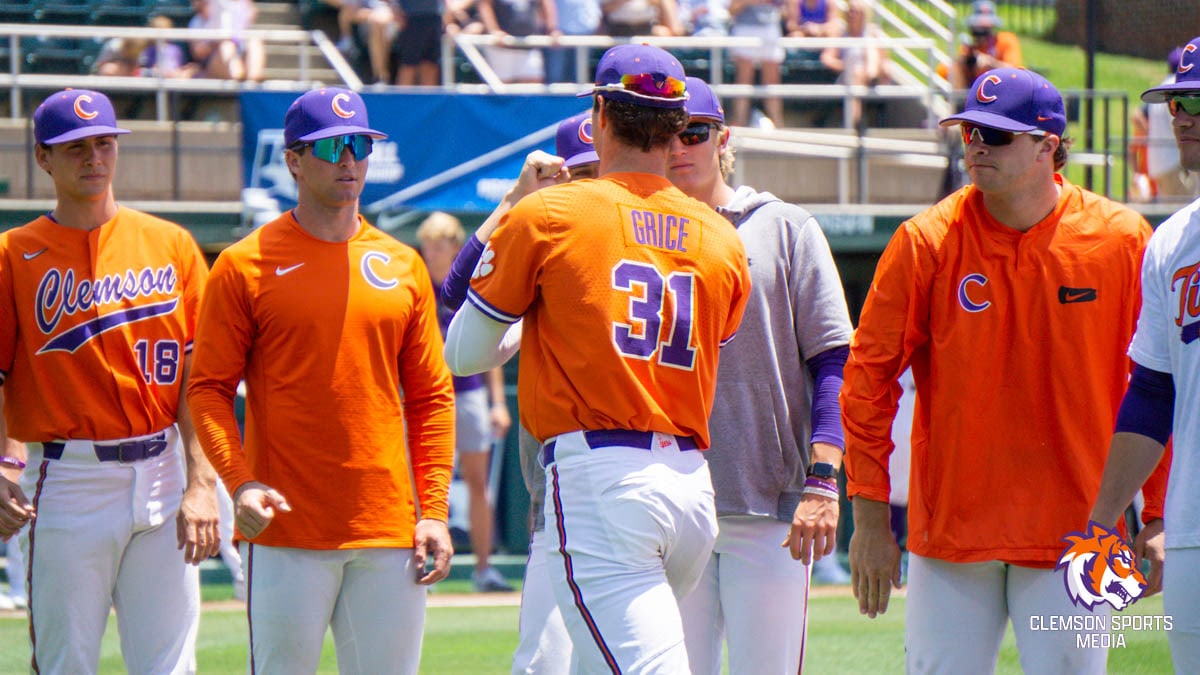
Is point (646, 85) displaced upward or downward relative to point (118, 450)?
upward

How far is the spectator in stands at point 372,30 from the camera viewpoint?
13406 millimetres

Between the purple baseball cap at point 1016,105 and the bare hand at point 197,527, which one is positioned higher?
the purple baseball cap at point 1016,105

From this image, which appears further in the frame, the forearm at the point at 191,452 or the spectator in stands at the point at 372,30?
the spectator in stands at the point at 372,30

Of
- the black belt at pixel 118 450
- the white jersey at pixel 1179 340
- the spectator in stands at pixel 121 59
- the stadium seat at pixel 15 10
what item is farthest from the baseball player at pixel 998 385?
the stadium seat at pixel 15 10

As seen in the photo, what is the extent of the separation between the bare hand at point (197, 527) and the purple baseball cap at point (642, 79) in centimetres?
192

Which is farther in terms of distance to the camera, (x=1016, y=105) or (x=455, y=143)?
(x=455, y=143)

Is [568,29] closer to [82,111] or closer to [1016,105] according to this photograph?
[82,111]

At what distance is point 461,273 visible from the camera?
4.58 m

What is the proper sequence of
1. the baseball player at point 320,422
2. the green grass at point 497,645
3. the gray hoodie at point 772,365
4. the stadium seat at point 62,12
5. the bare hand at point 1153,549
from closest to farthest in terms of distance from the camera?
the bare hand at point 1153,549, the baseball player at point 320,422, the gray hoodie at point 772,365, the green grass at point 497,645, the stadium seat at point 62,12

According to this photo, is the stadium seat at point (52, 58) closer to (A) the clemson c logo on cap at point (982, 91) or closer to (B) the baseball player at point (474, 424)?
(B) the baseball player at point (474, 424)

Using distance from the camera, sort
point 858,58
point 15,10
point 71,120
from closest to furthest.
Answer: point 71,120 → point 15,10 → point 858,58

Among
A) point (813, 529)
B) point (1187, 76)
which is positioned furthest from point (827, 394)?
point (1187, 76)

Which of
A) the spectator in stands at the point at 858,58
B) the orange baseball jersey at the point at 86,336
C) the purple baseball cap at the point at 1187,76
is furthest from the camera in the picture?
the spectator in stands at the point at 858,58

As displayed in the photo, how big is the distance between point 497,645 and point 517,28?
704 centimetres
